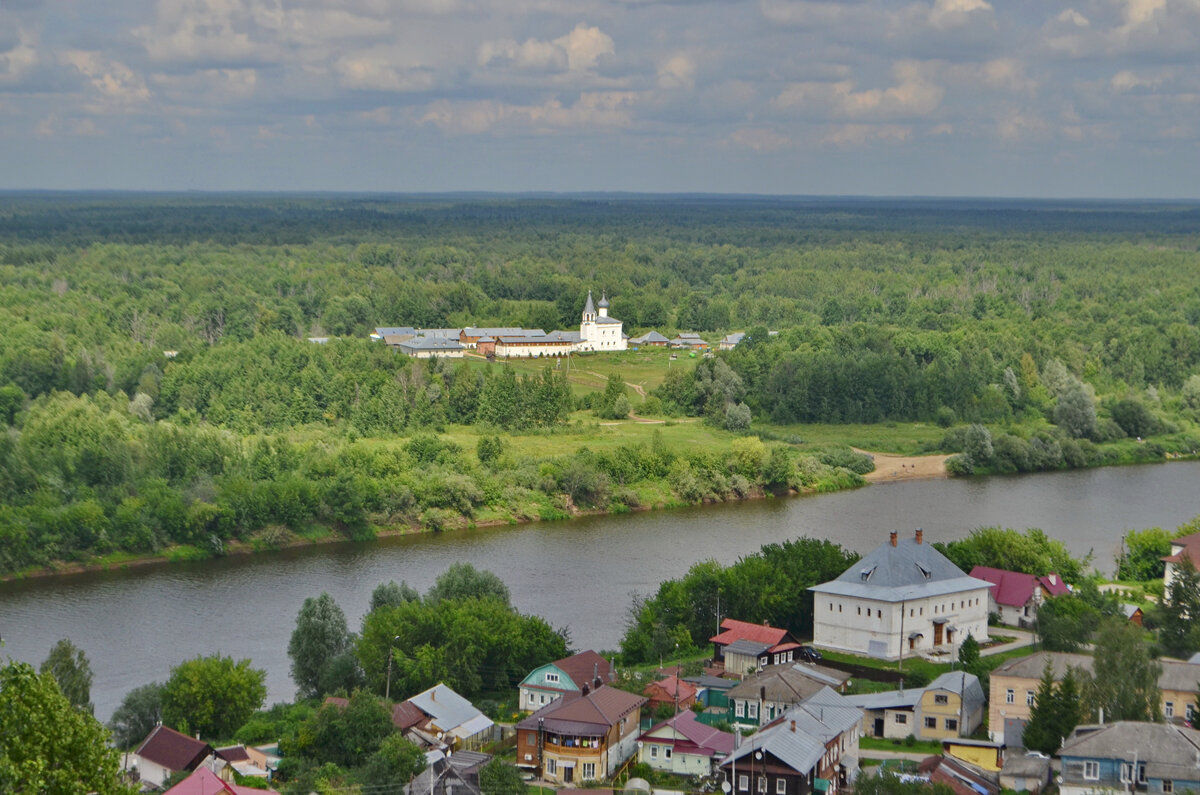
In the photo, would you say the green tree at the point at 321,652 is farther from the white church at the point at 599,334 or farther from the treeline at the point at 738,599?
the white church at the point at 599,334

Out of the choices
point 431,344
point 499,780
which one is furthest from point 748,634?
point 431,344

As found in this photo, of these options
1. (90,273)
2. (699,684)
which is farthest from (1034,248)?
(699,684)

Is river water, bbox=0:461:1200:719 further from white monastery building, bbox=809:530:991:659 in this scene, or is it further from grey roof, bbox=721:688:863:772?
grey roof, bbox=721:688:863:772

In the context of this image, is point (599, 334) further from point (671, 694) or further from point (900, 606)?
point (671, 694)

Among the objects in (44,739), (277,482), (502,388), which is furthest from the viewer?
(502,388)

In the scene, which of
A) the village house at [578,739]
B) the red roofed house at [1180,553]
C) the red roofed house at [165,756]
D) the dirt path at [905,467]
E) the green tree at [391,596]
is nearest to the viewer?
the village house at [578,739]

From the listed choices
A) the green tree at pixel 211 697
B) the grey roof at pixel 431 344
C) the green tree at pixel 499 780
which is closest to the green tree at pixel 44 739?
the green tree at pixel 499 780

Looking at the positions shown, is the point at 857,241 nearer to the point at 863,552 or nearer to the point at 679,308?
the point at 679,308
